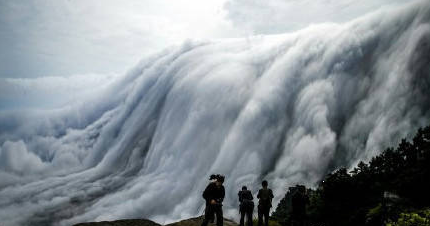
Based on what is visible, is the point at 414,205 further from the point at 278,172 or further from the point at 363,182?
the point at 278,172

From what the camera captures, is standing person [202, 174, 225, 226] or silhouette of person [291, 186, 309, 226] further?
silhouette of person [291, 186, 309, 226]

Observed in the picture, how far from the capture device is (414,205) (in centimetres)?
1397

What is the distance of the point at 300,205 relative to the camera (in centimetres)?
1614

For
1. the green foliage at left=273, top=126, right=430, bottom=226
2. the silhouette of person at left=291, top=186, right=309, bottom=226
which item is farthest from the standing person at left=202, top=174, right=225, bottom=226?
the green foliage at left=273, top=126, right=430, bottom=226

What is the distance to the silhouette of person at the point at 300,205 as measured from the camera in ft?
52.7

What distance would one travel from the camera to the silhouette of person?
52.7ft

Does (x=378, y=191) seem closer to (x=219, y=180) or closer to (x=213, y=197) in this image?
(x=219, y=180)

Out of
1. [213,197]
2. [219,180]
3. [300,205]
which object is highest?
[219,180]

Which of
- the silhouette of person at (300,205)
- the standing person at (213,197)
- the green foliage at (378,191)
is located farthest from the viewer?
the silhouette of person at (300,205)

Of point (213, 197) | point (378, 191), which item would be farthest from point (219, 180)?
point (378, 191)

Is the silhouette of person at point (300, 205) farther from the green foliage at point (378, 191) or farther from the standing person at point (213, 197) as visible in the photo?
the standing person at point (213, 197)

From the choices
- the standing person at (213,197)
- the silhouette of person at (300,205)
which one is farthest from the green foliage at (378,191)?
the standing person at (213,197)

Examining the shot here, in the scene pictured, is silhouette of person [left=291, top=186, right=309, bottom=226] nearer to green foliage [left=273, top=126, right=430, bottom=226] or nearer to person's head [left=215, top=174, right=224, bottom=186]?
green foliage [left=273, top=126, right=430, bottom=226]

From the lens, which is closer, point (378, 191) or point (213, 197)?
point (213, 197)
